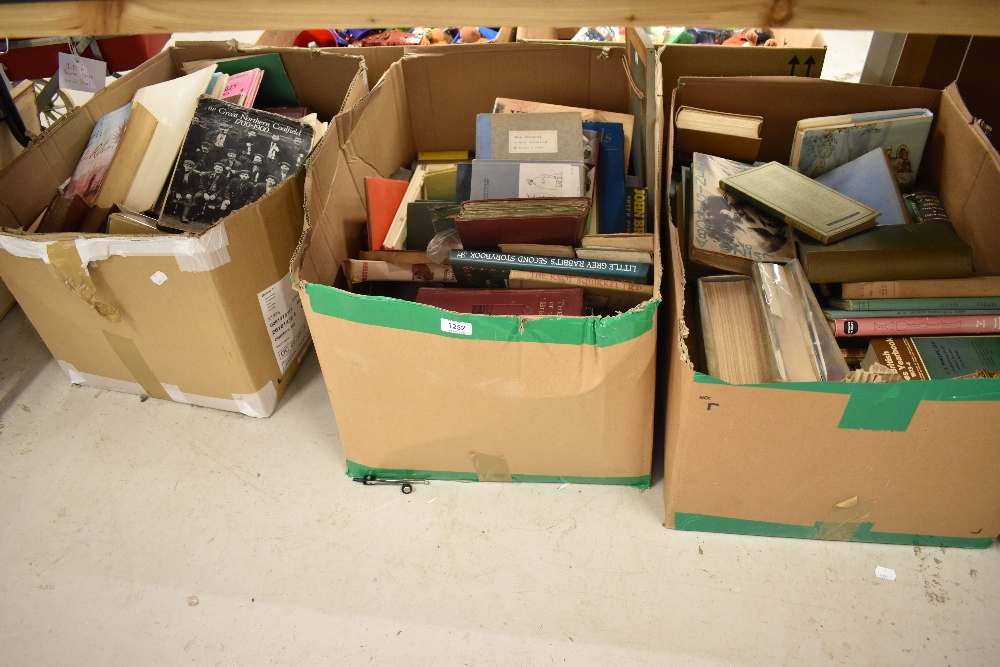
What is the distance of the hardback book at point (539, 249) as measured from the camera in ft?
4.01

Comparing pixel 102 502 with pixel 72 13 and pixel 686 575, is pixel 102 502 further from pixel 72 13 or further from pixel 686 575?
pixel 686 575

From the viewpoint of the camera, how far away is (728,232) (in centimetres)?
125

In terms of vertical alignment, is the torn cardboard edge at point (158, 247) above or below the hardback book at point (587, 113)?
below

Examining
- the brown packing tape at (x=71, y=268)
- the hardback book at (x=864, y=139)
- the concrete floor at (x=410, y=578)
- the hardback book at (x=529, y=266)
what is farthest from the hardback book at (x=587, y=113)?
the brown packing tape at (x=71, y=268)

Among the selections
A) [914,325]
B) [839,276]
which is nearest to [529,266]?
[839,276]

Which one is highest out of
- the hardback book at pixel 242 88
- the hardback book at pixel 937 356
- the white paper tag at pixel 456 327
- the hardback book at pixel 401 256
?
the hardback book at pixel 242 88

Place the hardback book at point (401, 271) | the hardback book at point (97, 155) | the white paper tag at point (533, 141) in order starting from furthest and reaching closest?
the hardback book at point (97, 155) → the white paper tag at point (533, 141) → the hardback book at point (401, 271)

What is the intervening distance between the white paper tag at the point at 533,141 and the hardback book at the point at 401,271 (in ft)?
1.02

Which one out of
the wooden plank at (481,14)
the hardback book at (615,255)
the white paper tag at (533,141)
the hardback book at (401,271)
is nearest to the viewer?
the wooden plank at (481,14)

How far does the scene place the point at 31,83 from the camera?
213cm

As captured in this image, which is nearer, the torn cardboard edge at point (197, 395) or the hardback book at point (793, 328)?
the hardback book at point (793, 328)

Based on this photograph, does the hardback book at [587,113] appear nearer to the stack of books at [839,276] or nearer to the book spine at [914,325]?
the stack of books at [839,276]

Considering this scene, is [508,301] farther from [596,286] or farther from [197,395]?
[197,395]

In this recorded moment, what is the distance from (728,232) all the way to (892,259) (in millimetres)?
269
